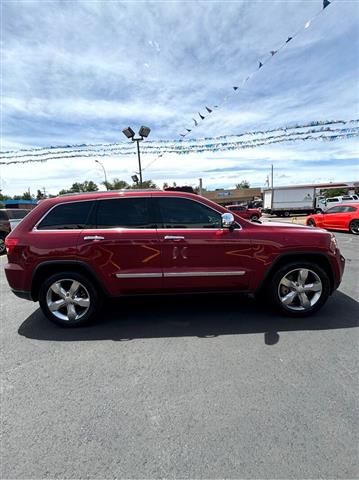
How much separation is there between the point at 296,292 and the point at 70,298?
298cm

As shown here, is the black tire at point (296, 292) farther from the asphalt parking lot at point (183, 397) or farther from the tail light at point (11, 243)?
the tail light at point (11, 243)

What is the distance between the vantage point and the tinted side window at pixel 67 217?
3.59 meters

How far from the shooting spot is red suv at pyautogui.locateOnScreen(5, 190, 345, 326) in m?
3.48

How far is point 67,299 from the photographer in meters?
3.58

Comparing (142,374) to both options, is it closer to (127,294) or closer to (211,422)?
(211,422)

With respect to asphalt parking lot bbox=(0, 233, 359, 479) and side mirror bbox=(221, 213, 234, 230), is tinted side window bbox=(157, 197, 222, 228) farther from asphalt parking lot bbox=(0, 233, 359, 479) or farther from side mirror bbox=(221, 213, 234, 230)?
asphalt parking lot bbox=(0, 233, 359, 479)

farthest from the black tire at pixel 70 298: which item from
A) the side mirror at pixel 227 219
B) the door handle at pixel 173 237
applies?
the side mirror at pixel 227 219

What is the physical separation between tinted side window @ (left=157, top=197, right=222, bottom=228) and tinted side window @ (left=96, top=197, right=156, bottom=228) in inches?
8.2

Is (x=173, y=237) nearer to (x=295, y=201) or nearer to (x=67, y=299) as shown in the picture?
(x=67, y=299)

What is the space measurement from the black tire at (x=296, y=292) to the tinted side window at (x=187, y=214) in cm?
107

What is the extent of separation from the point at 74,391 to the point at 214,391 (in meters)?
1.23

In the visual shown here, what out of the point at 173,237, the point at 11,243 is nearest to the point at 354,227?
the point at 173,237

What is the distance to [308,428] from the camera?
198 centimetres

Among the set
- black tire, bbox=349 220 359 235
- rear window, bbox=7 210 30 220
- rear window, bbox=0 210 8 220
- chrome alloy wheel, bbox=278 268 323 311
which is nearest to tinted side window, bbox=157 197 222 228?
chrome alloy wheel, bbox=278 268 323 311
